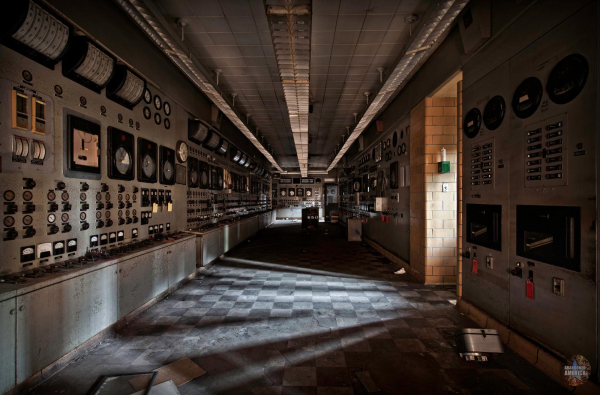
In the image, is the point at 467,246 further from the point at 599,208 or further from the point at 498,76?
the point at 498,76

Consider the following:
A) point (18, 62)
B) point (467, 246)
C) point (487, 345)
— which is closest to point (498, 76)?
point (467, 246)

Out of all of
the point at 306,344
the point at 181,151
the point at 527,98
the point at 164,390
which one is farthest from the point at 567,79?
the point at 181,151

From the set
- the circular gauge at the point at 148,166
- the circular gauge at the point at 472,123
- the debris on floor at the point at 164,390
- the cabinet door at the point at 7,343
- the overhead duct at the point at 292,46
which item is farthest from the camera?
the circular gauge at the point at 148,166

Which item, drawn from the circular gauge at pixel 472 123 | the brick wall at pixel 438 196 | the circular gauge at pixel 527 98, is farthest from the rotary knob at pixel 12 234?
the brick wall at pixel 438 196

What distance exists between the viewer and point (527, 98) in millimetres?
2637

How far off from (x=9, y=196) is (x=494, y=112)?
4.76 m

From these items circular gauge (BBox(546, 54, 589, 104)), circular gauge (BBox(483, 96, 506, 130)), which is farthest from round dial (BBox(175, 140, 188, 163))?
circular gauge (BBox(546, 54, 589, 104))

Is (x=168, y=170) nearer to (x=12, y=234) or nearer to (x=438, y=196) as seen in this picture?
(x=12, y=234)

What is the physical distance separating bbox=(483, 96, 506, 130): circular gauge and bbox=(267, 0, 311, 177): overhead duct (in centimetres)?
230

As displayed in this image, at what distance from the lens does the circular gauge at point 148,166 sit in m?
4.27

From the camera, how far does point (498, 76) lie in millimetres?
3070

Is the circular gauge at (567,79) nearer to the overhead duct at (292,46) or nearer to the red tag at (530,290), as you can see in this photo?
the red tag at (530,290)

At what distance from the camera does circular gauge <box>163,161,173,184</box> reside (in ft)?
16.0

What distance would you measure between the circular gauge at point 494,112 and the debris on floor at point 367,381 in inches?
114
